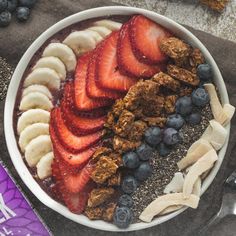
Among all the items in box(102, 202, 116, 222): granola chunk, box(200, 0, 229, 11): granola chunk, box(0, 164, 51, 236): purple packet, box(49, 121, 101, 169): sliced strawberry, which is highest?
box(200, 0, 229, 11): granola chunk

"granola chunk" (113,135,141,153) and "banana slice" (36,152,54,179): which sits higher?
"granola chunk" (113,135,141,153)

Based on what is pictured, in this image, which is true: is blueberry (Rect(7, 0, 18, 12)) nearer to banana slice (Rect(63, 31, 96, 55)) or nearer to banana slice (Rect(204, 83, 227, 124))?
banana slice (Rect(63, 31, 96, 55))

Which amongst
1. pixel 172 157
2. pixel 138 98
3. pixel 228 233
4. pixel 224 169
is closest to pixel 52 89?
pixel 138 98

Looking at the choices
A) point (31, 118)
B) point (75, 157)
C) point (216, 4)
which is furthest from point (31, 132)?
point (216, 4)

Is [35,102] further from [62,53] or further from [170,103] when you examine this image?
[170,103]

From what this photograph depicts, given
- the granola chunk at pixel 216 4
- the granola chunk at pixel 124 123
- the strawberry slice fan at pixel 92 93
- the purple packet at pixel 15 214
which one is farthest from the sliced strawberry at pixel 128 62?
the purple packet at pixel 15 214

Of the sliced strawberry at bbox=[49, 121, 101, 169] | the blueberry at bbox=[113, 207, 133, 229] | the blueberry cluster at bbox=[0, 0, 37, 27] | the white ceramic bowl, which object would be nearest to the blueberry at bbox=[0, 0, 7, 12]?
the blueberry cluster at bbox=[0, 0, 37, 27]
